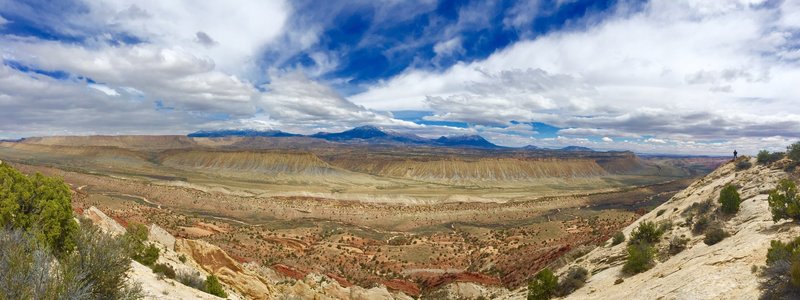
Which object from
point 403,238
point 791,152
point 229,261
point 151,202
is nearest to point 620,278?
point 791,152

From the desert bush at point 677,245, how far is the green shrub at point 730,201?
13.7ft

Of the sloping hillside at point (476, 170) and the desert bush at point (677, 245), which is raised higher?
the desert bush at point (677, 245)

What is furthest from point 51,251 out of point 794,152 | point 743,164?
point 743,164

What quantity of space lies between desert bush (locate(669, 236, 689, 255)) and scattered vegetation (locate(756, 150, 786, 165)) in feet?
55.0

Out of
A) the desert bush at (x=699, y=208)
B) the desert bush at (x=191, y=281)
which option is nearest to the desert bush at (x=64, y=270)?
the desert bush at (x=191, y=281)

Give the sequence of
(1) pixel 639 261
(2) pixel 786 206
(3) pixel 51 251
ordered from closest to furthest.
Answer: (3) pixel 51 251, (2) pixel 786 206, (1) pixel 639 261

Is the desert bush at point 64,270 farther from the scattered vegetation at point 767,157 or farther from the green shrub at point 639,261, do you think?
the scattered vegetation at point 767,157

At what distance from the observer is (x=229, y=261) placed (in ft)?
83.8

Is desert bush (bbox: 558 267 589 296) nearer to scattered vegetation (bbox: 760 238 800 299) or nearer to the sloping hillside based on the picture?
scattered vegetation (bbox: 760 238 800 299)

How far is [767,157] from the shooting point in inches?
1185

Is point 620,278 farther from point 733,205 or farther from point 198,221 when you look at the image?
point 198,221

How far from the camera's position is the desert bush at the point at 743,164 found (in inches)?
1278

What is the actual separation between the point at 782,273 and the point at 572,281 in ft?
36.9

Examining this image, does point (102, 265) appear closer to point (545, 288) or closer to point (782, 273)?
point (782, 273)
